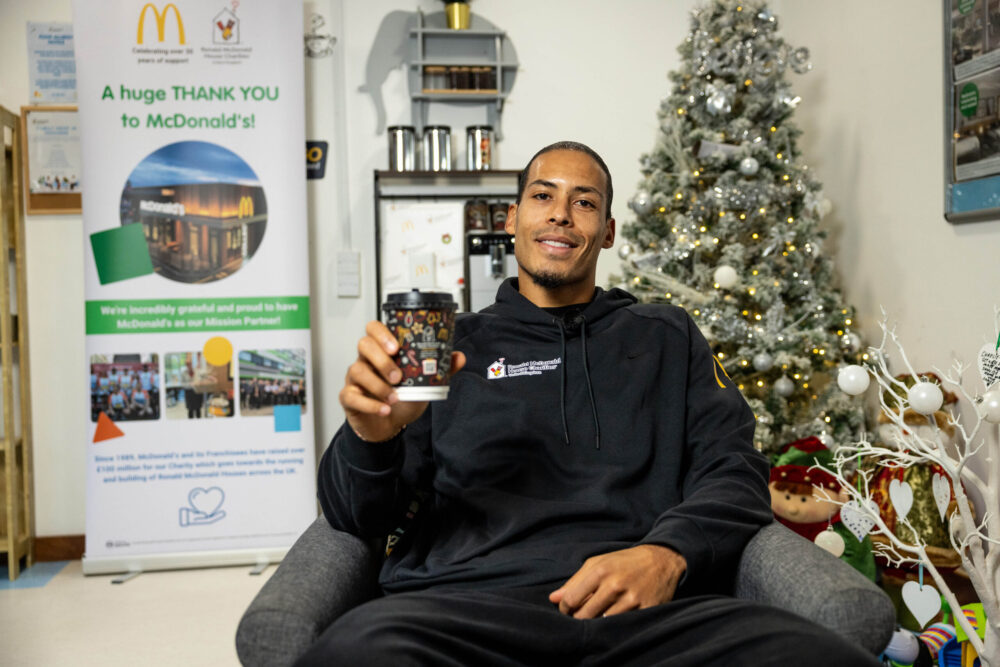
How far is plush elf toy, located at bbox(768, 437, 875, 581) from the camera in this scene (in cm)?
235

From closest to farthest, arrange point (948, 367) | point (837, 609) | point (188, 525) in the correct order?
1. point (837, 609)
2. point (948, 367)
3. point (188, 525)

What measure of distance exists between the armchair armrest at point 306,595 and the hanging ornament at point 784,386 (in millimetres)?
1888

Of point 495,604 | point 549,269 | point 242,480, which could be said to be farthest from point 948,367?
point 242,480

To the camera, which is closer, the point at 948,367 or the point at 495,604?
the point at 495,604

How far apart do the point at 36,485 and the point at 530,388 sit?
301 cm

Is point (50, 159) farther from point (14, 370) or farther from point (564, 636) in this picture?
point (564, 636)

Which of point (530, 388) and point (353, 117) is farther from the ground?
point (353, 117)

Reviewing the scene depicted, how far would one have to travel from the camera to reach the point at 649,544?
1253 millimetres

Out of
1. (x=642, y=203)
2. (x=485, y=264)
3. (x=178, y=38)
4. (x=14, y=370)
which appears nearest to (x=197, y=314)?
(x=14, y=370)

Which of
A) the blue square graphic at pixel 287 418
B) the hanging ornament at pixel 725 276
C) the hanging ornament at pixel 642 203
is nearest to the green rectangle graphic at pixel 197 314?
the blue square graphic at pixel 287 418

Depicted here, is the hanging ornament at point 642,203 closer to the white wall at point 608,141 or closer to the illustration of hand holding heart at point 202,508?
the white wall at point 608,141

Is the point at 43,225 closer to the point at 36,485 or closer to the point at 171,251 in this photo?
the point at 171,251

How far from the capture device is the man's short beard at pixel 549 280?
5.32ft

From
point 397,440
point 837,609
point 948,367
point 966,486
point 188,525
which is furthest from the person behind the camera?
point 188,525
